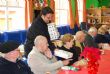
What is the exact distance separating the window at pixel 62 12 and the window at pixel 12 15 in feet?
9.53

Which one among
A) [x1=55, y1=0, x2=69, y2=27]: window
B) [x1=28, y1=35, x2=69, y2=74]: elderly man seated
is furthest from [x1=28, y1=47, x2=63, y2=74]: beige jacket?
[x1=55, y1=0, x2=69, y2=27]: window

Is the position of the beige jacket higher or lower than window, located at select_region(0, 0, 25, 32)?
lower

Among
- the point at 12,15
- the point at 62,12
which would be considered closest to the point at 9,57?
the point at 12,15

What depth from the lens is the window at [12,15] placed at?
7.42m

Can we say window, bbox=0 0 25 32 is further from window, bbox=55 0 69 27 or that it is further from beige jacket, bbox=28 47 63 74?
beige jacket, bbox=28 47 63 74

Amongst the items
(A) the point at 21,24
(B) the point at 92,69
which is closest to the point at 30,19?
→ (A) the point at 21,24

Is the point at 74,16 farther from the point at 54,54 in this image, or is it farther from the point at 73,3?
the point at 54,54

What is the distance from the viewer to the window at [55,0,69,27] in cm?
1080

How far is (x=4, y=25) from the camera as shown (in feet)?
24.5

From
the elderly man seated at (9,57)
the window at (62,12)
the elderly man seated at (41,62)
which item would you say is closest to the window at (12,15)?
the window at (62,12)

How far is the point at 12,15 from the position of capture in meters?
7.88

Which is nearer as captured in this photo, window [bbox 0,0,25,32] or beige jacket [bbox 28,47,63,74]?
beige jacket [bbox 28,47,63,74]

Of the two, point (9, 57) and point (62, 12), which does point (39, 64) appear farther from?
point (62, 12)

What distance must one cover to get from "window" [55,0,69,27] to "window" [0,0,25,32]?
2.91 m
